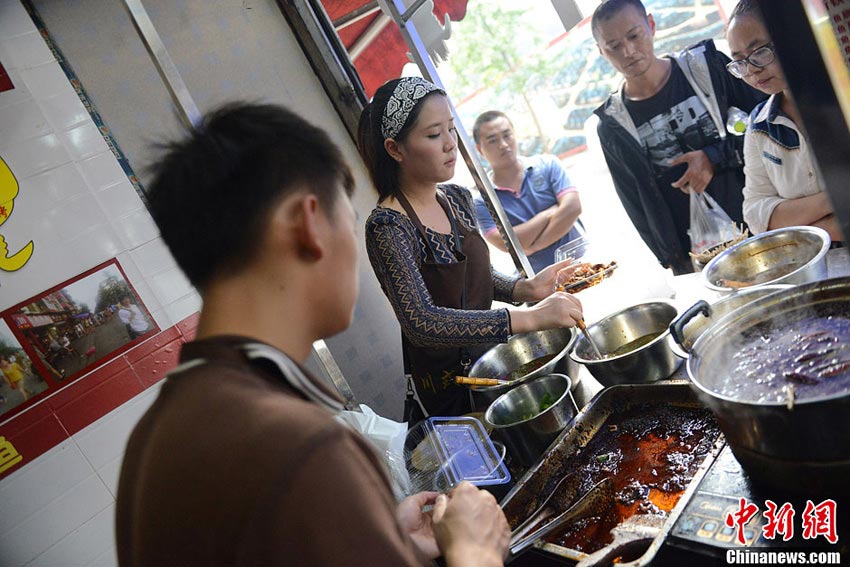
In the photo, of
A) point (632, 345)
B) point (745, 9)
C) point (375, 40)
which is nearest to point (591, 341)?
point (632, 345)

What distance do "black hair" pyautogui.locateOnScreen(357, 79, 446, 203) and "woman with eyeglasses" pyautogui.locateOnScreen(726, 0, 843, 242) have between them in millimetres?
1381

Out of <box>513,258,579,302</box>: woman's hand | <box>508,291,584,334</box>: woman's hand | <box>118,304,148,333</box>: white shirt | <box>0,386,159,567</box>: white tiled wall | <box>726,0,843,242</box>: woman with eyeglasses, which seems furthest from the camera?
<box>118,304,148,333</box>: white shirt

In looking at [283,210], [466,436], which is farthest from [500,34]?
[283,210]

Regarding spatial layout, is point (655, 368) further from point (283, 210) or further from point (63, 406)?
point (63, 406)

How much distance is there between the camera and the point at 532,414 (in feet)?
6.77

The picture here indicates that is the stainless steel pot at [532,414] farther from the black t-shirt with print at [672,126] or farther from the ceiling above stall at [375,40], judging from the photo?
the ceiling above stall at [375,40]

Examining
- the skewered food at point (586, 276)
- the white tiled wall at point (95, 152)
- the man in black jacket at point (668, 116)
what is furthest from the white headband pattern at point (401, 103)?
the man in black jacket at point (668, 116)

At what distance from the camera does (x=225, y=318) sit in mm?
967

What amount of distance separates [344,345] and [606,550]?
295 cm

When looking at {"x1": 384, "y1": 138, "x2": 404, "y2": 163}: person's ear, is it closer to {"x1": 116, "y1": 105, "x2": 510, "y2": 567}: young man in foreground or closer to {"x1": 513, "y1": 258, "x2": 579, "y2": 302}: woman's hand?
{"x1": 513, "y1": 258, "x2": 579, "y2": 302}: woman's hand

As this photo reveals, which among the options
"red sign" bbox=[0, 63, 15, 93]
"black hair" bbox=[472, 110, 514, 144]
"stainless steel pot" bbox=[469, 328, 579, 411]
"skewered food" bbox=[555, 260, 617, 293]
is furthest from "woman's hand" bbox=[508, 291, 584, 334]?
"red sign" bbox=[0, 63, 15, 93]

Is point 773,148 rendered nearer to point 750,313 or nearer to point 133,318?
point 750,313

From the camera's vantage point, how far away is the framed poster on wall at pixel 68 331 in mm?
3145

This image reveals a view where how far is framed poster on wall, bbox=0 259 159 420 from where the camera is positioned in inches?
124
